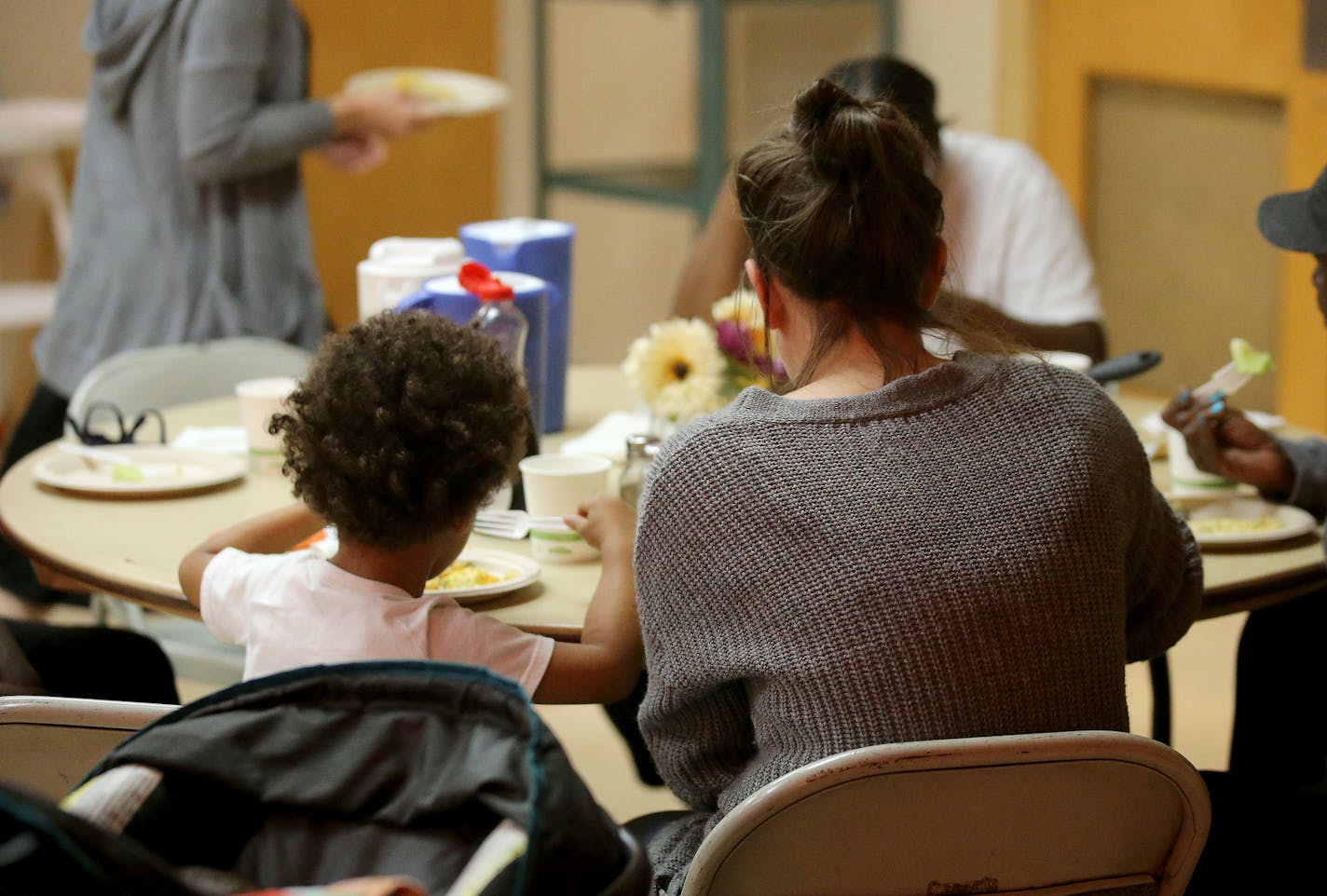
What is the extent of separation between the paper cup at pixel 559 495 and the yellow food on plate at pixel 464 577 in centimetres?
9

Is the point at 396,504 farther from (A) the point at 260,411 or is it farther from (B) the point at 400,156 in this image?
(B) the point at 400,156

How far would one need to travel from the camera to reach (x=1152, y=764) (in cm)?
119

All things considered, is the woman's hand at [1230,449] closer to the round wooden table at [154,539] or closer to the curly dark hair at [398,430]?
→ the round wooden table at [154,539]

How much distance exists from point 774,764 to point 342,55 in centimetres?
400

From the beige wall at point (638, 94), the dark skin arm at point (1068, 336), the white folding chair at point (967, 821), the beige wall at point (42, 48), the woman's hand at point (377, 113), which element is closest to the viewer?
the white folding chair at point (967, 821)

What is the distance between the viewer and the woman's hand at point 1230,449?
1878 mm

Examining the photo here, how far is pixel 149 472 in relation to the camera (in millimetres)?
2023

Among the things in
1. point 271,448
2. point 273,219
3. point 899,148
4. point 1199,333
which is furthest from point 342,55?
point 899,148

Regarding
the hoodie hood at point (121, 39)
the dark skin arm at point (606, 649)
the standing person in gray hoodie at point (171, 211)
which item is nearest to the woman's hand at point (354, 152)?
the standing person in gray hoodie at point (171, 211)

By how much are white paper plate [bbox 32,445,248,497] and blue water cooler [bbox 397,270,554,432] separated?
→ 12.7 inches

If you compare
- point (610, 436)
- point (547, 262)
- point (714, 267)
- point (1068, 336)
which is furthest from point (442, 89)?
point (1068, 336)

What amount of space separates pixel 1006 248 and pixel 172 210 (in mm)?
1507

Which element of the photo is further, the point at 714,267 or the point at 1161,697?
the point at 714,267

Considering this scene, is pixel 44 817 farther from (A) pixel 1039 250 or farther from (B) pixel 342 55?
(B) pixel 342 55
